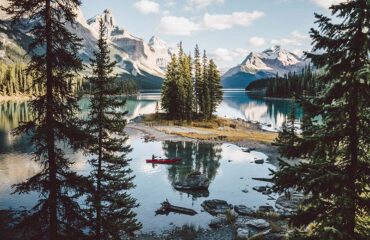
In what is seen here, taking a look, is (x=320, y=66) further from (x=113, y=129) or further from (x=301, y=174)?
(x=113, y=129)

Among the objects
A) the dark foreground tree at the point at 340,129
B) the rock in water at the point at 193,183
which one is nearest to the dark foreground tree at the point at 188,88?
the rock in water at the point at 193,183

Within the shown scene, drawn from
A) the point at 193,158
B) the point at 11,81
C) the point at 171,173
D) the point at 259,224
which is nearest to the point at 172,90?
the point at 193,158

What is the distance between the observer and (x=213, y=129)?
89062mm

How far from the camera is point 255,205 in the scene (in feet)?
120

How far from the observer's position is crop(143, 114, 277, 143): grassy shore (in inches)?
3039

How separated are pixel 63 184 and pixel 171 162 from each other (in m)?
39.1

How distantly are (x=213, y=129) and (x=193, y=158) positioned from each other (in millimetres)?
31274

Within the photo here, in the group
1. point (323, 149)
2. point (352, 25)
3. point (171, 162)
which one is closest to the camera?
point (352, 25)

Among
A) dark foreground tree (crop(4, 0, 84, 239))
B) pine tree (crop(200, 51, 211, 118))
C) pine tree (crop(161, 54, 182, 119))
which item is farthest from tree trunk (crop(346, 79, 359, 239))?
pine tree (crop(200, 51, 211, 118))

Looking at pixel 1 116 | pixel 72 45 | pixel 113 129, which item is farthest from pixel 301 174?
pixel 1 116

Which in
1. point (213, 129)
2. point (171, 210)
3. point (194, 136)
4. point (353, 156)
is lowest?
point (171, 210)

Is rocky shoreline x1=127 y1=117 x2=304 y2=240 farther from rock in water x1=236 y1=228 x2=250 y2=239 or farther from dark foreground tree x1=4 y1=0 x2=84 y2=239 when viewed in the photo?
dark foreground tree x1=4 y1=0 x2=84 y2=239

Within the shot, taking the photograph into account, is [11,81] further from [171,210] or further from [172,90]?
[171,210]

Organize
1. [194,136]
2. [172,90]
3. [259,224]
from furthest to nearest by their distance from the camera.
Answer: [172,90] < [194,136] < [259,224]
